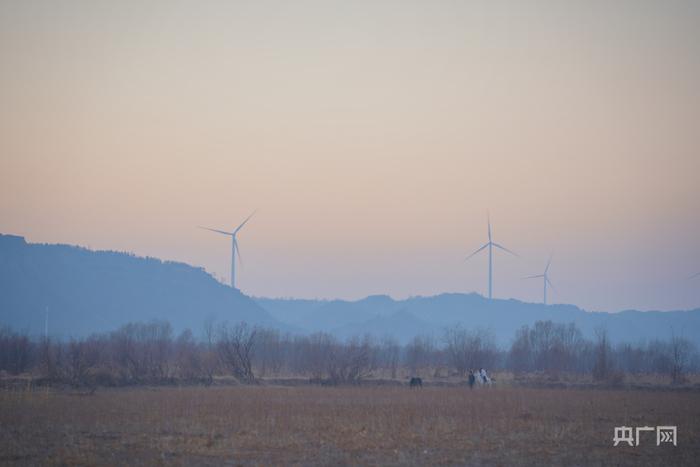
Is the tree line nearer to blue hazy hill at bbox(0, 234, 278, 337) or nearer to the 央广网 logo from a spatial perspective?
the 央广网 logo

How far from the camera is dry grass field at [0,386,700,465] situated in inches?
907

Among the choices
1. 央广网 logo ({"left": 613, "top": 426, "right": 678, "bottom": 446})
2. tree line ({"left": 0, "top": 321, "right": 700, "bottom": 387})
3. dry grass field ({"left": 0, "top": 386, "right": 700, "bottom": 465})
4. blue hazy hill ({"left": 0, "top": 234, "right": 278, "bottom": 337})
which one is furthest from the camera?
blue hazy hill ({"left": 0, "top": 234, "right": 278, "bottom": 337})

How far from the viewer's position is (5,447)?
77.7 ft

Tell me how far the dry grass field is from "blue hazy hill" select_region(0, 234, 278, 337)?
388 ft

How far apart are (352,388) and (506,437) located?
88.5ft

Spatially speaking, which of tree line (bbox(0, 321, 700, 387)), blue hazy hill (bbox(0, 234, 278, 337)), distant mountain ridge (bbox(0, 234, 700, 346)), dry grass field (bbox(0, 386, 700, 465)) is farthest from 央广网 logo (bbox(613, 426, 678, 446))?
blue hazy hill (bbox(0, 234, 278, 337))

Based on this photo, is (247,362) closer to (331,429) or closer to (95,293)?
(331,429)

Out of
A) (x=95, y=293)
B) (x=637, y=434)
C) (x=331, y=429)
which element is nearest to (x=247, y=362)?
(x=331, y=429)

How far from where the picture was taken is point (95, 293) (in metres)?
175

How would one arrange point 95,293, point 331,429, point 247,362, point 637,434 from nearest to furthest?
point 637,434 < point 331,429 < point 247,362 < point 95,293

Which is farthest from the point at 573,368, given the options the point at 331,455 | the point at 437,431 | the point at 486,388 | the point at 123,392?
the point at 331,455

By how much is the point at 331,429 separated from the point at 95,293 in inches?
6134

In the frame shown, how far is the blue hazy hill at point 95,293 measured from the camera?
158 metres

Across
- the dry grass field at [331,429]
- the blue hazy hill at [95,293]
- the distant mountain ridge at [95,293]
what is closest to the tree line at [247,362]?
the dry grass field at [331,429]
